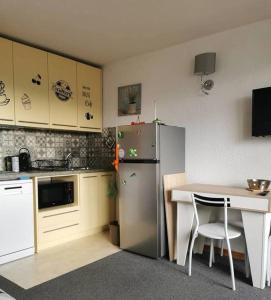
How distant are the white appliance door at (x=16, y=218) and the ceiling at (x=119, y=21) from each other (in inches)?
65.6

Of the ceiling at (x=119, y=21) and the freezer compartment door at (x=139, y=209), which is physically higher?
the ceiling at (x=119, y=21)

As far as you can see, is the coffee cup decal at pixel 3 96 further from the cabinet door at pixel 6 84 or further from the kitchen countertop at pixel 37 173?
the kitchen countertop at pixel 37 173

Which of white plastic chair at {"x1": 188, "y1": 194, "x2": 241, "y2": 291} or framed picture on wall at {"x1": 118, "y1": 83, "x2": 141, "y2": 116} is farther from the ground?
framed picture on wall at {"x1": 118, "y1": 83, "x2": 141, "y2": 116}

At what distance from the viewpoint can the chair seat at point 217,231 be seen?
219cm

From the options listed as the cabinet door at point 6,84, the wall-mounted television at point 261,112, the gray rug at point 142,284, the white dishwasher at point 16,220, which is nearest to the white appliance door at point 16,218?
the white dishwasher at point 16,220

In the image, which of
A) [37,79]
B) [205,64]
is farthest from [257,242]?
[37,79]

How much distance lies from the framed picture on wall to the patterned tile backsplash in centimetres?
35

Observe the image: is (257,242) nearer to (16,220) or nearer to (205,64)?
(205,64)

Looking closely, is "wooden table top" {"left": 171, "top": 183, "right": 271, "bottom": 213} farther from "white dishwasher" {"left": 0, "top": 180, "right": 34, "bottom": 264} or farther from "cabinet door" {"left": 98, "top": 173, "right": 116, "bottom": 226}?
"white dishwasher" {"left": 0, "top": 180, "right": 34, "bottom": 264}

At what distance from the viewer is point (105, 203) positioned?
12.3ft

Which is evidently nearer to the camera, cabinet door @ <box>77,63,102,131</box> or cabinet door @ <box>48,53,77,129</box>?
cabinet door @ <box>48,53,77,129</box>

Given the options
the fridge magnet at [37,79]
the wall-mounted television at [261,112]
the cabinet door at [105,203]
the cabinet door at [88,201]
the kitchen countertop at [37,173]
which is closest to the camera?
the wall-mounted television at [261,112]

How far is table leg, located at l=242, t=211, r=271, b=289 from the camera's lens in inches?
83.8

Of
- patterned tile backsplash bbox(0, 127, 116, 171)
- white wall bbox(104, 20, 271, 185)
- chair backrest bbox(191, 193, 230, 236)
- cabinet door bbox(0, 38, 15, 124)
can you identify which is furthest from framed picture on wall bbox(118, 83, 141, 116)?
chair backrest bbox(191, 193, 230, 236)
